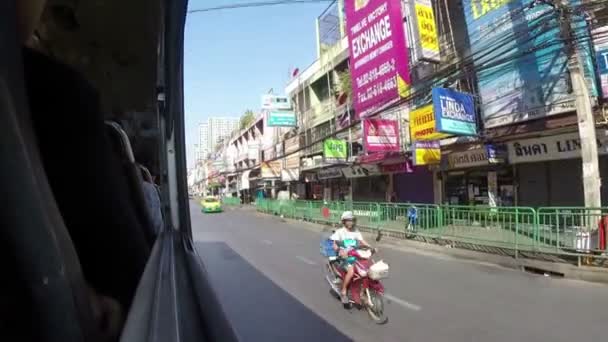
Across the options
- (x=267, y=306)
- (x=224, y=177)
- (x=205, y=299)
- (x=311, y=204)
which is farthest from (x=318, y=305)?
(x=224, y=177)

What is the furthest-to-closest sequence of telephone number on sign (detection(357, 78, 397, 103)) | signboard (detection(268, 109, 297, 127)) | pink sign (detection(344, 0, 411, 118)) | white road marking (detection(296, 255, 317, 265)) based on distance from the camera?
1. signboard (detection(268, 109, 297, 127))
2. telephone number on sign (detection(357, 78, 397, 103))
3. pink sign (detection(344, 0, 411, 118))
4. white road marking (detection(296, 255, 317, 265))

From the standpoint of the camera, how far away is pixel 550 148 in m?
11.0

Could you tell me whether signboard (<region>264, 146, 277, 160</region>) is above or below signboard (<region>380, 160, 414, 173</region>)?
above

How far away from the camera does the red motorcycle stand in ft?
16.8

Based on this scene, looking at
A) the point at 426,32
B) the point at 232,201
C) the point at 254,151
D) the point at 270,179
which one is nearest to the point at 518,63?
the point at 426,32

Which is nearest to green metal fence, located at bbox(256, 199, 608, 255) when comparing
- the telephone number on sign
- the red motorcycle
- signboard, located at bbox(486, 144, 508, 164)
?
signboard, located at bbox(486, 144, 508, 164)

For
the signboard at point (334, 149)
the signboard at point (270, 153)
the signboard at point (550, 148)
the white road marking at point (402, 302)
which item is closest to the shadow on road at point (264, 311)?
the white road marking at point (402, 302)

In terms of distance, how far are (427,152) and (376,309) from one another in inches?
377

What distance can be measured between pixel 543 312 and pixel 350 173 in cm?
1661

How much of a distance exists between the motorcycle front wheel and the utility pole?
539 centimetres

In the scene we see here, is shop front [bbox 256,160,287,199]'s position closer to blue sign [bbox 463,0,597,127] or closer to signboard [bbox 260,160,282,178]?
signboard [bbox 260,160,282,178]

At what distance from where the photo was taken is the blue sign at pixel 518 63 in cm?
1058

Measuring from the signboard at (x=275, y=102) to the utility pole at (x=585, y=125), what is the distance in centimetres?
2153

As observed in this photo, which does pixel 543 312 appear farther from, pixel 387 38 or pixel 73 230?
pixel 387 38
